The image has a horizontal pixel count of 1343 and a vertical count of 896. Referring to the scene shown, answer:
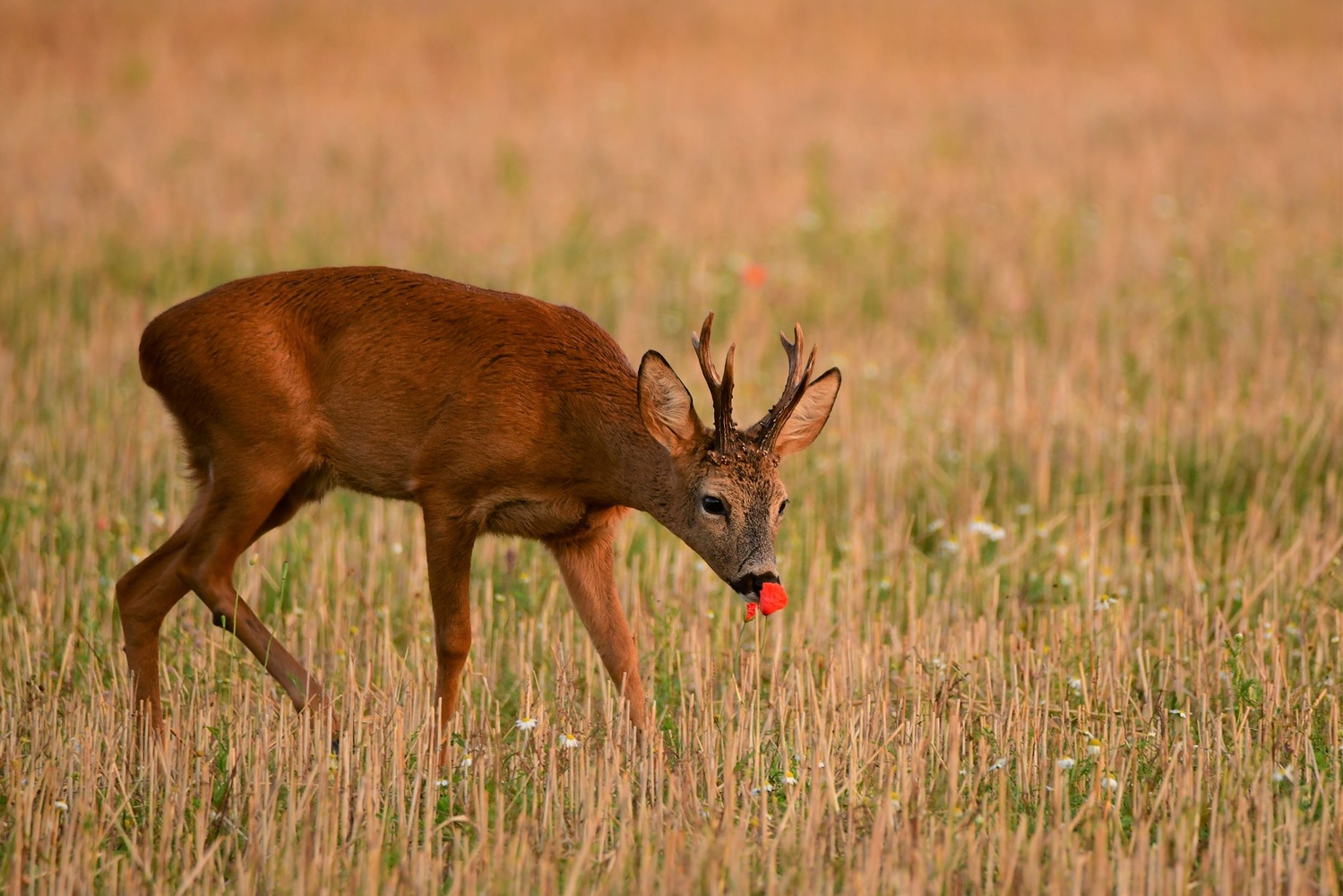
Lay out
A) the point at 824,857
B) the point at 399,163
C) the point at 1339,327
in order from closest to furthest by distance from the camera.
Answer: the point at 824,857 < the point at 1339,327 < the point at 399,163

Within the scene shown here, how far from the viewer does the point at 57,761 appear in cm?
451

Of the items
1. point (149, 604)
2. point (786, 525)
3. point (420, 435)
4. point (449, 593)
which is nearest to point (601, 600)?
point (449, 593)

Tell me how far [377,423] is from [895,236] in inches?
326

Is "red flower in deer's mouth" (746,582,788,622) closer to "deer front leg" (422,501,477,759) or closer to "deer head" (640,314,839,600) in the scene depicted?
"deer head" (640,314,839,600)

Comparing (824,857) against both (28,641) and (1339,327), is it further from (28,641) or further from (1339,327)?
(1339,327)

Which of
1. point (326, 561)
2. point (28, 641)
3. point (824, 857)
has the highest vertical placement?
point (326, 561)

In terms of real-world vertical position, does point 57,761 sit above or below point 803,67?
below

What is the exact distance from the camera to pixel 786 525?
7.36 m

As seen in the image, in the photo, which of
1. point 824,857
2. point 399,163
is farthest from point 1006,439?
point 399,163

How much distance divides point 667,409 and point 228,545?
5.22ft

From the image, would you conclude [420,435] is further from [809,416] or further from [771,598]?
[771,598]

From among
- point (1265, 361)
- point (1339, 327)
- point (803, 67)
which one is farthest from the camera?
point (803, 67)

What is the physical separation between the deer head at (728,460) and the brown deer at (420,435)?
0.01 meters

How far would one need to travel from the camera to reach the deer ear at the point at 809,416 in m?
5.02
